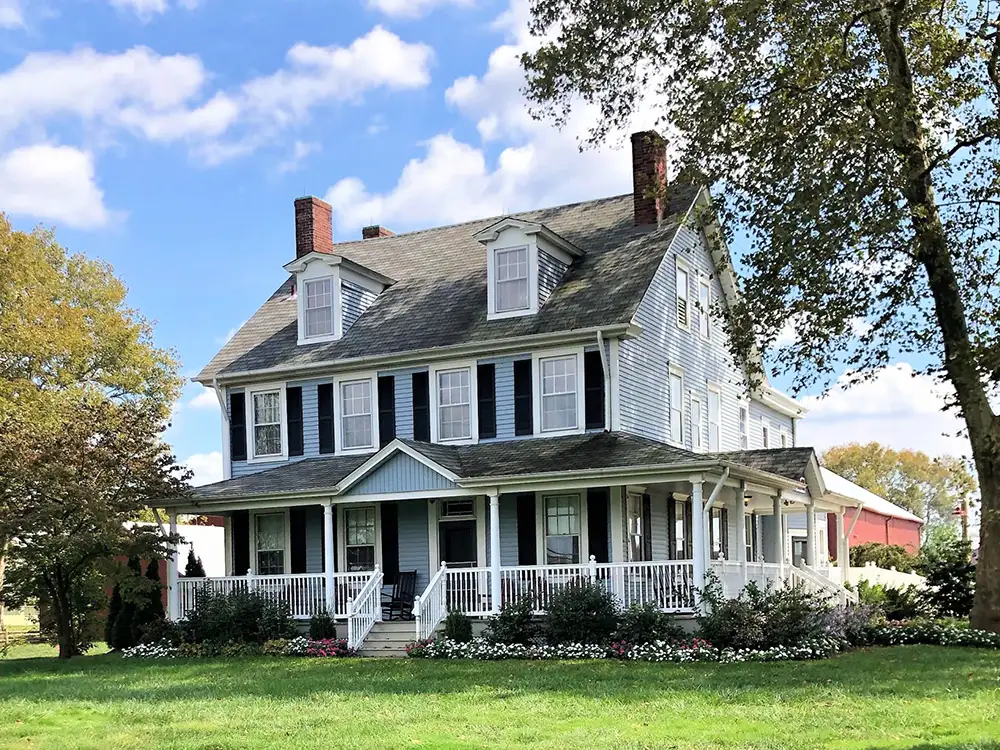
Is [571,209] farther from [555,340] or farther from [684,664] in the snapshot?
[684,664]

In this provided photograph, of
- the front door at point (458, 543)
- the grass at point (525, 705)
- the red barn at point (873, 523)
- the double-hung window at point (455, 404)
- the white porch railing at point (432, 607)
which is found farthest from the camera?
the red barn at point (873, 523)

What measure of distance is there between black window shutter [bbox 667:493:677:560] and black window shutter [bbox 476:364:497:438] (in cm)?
393

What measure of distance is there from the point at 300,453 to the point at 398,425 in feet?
8.78

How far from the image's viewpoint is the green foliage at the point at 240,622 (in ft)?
71.3

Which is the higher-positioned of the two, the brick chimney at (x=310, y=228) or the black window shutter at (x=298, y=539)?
the brick chimney at (x=310, y=228)

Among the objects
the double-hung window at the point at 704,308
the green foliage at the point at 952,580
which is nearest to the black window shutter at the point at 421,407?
the double-hung window at the point at 704,308

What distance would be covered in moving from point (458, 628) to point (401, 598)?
109 inches

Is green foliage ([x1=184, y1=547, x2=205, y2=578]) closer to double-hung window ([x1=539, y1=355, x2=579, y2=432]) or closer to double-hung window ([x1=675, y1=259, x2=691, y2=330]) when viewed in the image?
double-hung window ([x1=539, y1=355, x2=579, y2=432])

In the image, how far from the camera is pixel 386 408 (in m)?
24.7

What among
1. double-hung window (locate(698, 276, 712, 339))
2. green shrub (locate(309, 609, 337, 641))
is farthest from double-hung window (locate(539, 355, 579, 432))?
green shrub (locate(309, 609, 337, 641))

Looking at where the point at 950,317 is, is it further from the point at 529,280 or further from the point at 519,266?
the point at 519,266

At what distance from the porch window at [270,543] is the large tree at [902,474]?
196ft

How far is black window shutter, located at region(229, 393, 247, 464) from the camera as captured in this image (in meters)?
26.4

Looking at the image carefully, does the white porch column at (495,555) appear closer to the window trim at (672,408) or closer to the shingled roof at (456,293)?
the shingled roof at (456,293)
